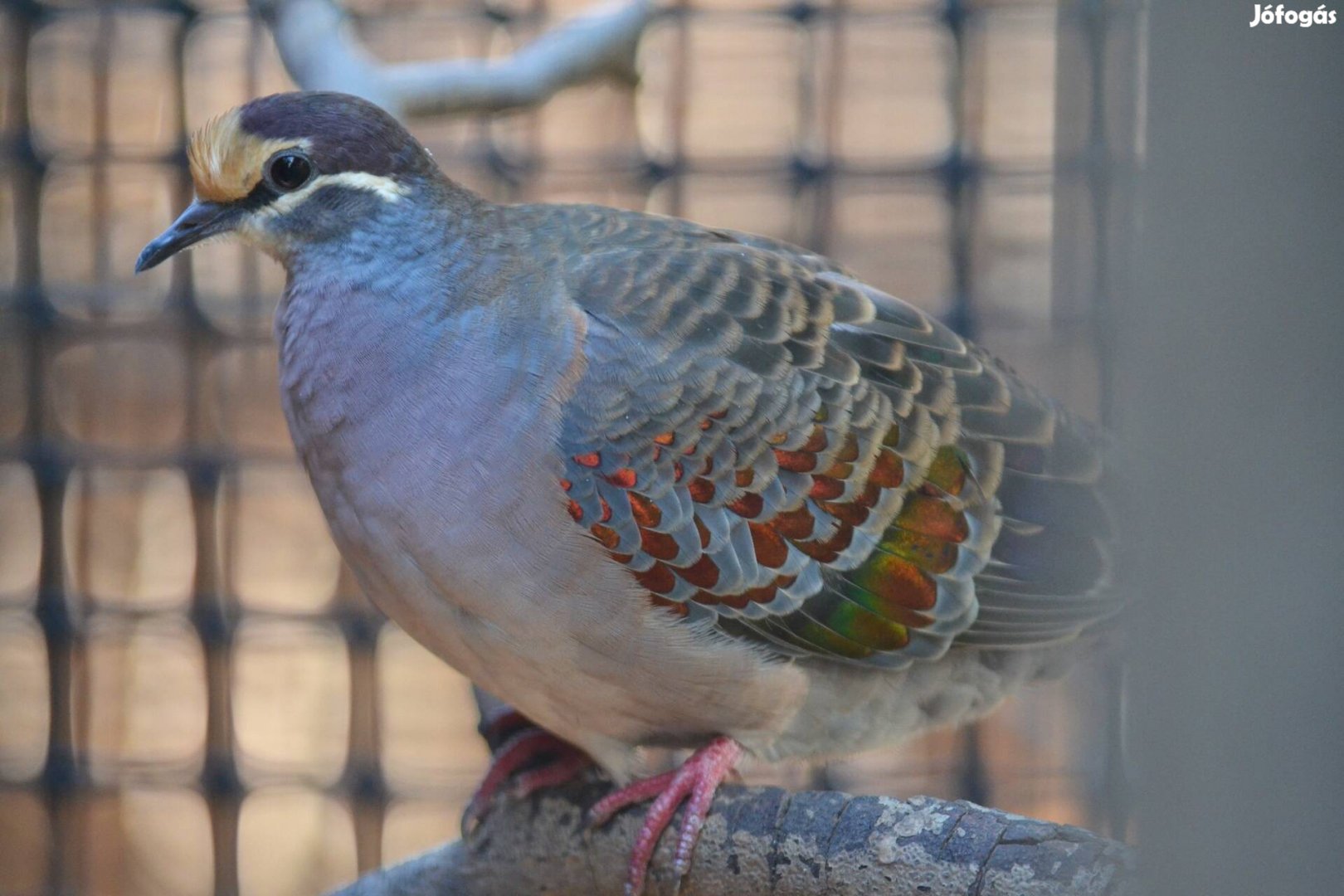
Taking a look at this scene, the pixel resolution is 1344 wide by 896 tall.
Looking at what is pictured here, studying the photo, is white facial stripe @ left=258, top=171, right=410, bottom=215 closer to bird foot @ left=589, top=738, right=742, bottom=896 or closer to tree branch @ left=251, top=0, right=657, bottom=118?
tree branch @ left=251, top=0, right=657, bottom=118

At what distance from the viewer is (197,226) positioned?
1577 mm

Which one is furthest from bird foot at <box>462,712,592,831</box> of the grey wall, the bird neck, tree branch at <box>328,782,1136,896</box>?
the grey wall

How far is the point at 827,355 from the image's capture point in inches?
64.0

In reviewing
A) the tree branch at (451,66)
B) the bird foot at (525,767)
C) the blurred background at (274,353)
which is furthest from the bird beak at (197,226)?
the blurred background at (274,353)

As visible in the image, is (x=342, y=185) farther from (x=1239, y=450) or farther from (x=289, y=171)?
(x=1239, y=450)

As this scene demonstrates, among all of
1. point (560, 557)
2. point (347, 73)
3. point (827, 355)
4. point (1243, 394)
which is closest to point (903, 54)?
point (347, 73)

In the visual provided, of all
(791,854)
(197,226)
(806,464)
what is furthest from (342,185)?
(791,854)

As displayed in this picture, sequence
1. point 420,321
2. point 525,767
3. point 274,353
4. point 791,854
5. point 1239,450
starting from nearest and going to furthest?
point 1239,450, point 791,854, point 420,321, point 525,767, point 274,353

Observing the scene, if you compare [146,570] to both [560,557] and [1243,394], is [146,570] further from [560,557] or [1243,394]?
[1243,394]

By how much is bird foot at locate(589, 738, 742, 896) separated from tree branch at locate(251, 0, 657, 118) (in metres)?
1.05

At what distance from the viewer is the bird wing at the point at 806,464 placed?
4.97ft

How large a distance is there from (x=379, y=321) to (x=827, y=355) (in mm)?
497

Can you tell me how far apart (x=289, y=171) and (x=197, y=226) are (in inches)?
4.9

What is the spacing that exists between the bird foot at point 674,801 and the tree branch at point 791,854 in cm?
1
